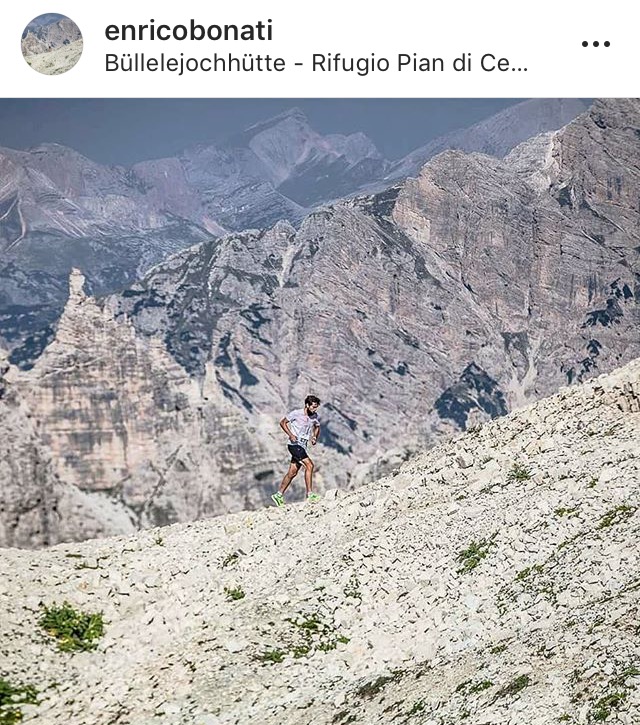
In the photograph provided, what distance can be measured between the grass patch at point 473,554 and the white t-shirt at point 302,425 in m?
6.75

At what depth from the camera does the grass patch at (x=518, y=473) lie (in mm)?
20281

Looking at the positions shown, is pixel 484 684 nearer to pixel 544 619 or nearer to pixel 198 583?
pixel 544 619

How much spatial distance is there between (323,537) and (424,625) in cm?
433

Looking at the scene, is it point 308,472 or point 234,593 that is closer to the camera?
point 234,593

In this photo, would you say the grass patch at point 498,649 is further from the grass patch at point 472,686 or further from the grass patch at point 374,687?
the grass patch at point 374,687

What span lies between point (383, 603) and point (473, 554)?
5.34 feet

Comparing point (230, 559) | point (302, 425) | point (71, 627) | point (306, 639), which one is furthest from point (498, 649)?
point (302, 425)

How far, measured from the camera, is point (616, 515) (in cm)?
1712

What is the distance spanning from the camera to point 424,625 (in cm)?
1614

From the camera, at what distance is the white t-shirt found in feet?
78.9

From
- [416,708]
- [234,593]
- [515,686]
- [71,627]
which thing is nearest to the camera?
[515,686]

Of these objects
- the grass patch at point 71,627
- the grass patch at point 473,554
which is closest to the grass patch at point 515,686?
the grass patch at point 473,554

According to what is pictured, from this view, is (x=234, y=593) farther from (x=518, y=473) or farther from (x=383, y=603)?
(x=518, y=473)

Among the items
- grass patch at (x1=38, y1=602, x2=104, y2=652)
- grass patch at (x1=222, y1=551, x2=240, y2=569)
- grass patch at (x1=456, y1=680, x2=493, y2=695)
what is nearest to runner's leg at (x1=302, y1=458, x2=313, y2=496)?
grass patch at (x1=222, y1=551, x2=240, y2=569)
